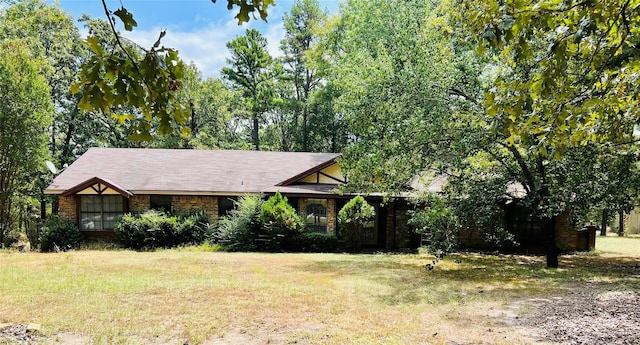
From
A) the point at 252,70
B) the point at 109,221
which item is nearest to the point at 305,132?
the point at 252,70

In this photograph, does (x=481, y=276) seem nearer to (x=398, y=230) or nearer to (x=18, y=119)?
(x=398, y=230)

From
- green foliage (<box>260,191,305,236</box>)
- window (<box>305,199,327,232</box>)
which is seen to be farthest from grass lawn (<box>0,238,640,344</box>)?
window (<box>305,199,327,232</box>)

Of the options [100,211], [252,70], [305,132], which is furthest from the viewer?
[252,70]

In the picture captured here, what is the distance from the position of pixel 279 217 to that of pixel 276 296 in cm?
703

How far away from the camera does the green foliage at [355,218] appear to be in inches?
582

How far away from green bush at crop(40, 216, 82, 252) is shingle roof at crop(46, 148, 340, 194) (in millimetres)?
1298

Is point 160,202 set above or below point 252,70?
below

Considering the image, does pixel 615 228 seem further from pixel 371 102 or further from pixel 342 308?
pixel 342 308

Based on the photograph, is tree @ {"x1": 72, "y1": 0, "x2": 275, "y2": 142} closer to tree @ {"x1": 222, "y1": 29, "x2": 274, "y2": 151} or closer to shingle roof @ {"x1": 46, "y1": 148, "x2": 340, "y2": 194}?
shingle roof @ {"x1": 46, "y1": 148, "x2": 340, "y2": 194}

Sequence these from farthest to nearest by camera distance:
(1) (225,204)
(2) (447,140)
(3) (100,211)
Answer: (1) (225,204) → (3) (100,211) → (2) (447,140)

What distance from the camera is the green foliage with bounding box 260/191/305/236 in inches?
574

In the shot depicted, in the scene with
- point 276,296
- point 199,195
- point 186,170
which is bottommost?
point 276,296

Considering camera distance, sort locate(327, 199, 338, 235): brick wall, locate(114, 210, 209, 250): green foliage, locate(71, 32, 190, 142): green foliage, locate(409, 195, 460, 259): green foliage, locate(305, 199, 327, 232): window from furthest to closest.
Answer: locate(305, 199, 327, 232): window
locate(327, 199, 338, 235): brick wall
locate(114, 210, 209, 250): green foliage
locate(409, 195, 460, 259): green foliage
locate(71, 32, 190, 142): green foliage

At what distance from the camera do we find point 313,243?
15.4m
